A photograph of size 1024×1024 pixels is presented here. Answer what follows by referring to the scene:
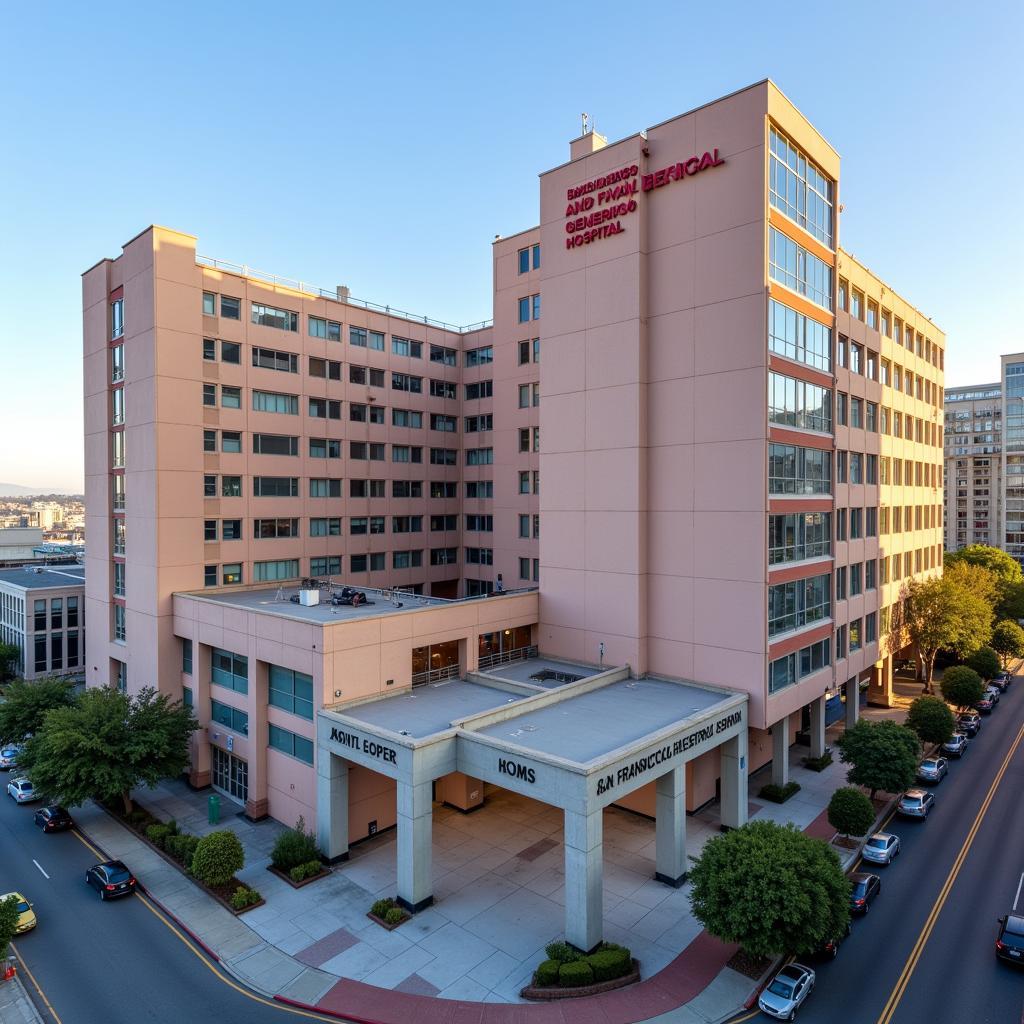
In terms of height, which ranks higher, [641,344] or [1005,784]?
[641,344]

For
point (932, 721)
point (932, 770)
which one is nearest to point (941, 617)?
point (932, 721)

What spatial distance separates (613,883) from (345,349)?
42030mm

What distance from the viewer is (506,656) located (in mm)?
39969

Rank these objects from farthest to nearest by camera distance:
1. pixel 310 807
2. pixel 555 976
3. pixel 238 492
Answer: pixel 238 492 → pixel 310 807 → pixel 555 976

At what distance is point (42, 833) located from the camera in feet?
110

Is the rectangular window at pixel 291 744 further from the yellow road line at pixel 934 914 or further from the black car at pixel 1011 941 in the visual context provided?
the black car at pixel 1011 941

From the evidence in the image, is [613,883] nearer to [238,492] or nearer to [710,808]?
[710,808]

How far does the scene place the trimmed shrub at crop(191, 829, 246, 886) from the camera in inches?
1051

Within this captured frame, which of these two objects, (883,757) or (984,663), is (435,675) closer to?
(883,757)

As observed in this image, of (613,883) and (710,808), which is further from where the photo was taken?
(710,808)

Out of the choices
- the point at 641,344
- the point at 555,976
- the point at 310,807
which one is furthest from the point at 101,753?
the point at 641,344

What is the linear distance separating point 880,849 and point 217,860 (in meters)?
28.8

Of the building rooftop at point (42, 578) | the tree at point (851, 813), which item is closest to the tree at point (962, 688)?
the tree at point (851, 813)

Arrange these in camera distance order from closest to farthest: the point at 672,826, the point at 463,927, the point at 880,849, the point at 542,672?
1. the point at 463,927
2. the point at 672,826
3. the point at 880,849
4. the point at 542,672
